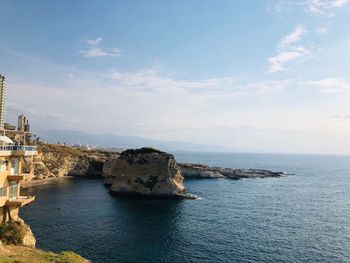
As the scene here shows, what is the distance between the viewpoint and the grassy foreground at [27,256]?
31019 mm

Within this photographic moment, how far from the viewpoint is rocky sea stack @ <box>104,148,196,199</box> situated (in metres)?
106

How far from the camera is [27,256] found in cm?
3391

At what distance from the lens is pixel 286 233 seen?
64.4 metres

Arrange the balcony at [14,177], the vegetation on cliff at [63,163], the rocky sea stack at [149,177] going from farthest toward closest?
the vegetation on cliff at [63,163] < the rocky sea stack at [149,177] < the balcony at [14,177]

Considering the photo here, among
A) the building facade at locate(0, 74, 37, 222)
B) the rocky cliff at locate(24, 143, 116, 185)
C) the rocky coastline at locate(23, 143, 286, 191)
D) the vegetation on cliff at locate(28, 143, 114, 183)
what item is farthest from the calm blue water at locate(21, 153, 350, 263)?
the vegetation on cliff at locate(28, 143, 114, 183)

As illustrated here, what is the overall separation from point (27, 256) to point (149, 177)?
74861 mm

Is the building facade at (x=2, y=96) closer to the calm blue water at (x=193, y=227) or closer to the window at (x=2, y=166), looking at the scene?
the window at (x=2, y=166)

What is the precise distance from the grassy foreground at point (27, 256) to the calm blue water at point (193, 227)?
35.5ft

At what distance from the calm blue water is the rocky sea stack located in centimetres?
683

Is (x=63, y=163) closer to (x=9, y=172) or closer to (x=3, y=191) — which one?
(x=9, y=172)

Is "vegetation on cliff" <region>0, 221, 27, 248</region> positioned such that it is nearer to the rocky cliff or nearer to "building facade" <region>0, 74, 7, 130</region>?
"building facade" <region>0, 74, 7, 130</region>

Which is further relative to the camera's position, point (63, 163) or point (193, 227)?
point (63, 163)

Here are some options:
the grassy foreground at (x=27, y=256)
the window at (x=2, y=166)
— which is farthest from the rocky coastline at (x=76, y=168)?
the grassy foreground at (x=27, y=256)

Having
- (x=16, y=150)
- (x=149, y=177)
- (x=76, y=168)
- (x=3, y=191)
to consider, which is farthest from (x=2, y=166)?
(x=76, y=168)
